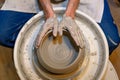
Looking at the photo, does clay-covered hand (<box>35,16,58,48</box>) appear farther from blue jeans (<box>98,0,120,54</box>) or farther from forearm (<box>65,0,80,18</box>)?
blue jeans (<box>98,0,120,54</box>)

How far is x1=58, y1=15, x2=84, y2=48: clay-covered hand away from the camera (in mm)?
1169

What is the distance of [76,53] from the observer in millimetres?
1143

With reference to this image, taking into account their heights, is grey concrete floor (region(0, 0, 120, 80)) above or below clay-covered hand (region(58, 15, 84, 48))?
below

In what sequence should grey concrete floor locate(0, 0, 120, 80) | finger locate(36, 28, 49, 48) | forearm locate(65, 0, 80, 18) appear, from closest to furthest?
finger locate(36, 28, 49, 48)
forearm locate(65, 0, 80, 18)
grey concrete floor locate(0, 0, 120, 80)

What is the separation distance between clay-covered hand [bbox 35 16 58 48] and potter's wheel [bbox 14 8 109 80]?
88 mm

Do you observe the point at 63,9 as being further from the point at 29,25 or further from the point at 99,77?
the point at 99,77

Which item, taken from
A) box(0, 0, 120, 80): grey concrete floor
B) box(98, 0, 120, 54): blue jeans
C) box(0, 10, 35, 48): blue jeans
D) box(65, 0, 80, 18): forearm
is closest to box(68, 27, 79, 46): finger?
box(65, 0, 80, 18): forearm

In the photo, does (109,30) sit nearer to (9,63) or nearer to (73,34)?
(73,34)

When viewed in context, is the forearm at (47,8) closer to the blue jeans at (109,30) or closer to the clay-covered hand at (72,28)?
the clay-covered hand at (72,28)

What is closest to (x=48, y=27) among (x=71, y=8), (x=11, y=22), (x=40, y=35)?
(x=40, y=35)

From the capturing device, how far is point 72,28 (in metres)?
1.19

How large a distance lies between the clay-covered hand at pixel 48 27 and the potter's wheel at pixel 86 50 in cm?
9

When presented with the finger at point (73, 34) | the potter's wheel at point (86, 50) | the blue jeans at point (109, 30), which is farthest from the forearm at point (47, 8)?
the blue jeans at point (109, 30)

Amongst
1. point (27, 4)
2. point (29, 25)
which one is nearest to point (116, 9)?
point (27, 4)
